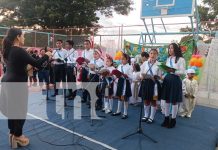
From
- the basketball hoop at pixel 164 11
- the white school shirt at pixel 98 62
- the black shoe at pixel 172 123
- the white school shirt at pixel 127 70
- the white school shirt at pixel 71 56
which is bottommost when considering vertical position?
the black shoe at pixel 172 123

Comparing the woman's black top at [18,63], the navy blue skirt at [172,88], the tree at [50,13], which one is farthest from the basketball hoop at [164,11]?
the tree at [50,13]

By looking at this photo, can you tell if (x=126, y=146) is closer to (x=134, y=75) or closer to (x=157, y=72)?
(x=157, y=72)

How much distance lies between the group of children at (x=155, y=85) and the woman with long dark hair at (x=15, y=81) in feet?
6.22

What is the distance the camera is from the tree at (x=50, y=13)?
697 inches

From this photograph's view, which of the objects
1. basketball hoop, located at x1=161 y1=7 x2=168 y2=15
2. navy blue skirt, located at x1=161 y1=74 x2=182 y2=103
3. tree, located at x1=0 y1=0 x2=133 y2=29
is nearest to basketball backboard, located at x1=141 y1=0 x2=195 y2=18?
basketball hoop, located at x1=161 y1=7 x2=168 y2=15

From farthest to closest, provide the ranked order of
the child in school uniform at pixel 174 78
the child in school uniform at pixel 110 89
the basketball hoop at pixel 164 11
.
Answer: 1. the basketball hoop at pixel 164 11
2. the child in school uniform at pixel 110 89
3. the child in school uniform at pixel 174 78

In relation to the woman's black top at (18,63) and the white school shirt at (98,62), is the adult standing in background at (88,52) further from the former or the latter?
the woman's black top at (18,63)

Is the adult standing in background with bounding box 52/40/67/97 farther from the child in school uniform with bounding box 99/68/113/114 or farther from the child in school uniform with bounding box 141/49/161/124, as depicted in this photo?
the child in school uniform with bounding box 141/49/161/124

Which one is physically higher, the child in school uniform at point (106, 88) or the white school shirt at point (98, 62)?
the white school shirt at point (98, 62)

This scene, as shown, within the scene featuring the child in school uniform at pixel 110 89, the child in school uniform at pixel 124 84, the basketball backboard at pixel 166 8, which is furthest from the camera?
the basketball backboard at pixel 166 8

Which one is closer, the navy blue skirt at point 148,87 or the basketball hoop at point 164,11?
the navy blue skirt at point 148,87

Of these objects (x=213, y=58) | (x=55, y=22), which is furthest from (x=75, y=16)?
(x=213, y=58)

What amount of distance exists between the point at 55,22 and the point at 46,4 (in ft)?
5.12

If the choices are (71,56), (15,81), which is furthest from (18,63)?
(71,56)
